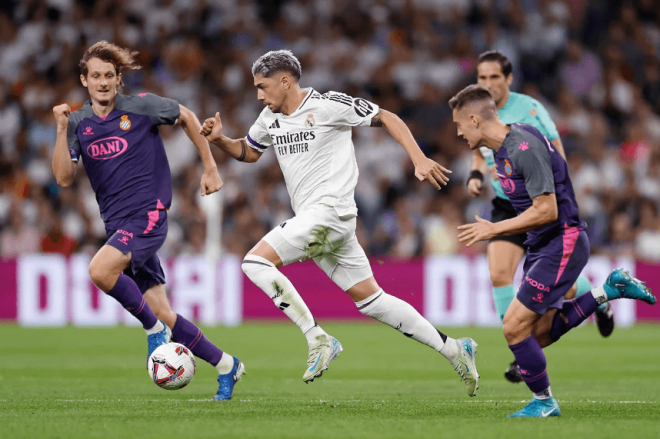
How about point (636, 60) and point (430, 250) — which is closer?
point (430, 250)

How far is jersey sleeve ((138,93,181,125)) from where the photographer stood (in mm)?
A: 7006

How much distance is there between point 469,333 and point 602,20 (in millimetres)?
8503

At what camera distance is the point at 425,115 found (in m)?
17.3

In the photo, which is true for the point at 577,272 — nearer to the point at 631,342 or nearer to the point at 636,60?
the point at 631,342

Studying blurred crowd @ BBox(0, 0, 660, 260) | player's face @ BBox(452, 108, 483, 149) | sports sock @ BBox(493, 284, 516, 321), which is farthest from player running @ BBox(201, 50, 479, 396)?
blurred crowd @ BBox(0, 0, 660, 260)

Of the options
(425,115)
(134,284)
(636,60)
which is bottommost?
(134,284)

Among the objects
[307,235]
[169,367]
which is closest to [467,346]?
[307,235]

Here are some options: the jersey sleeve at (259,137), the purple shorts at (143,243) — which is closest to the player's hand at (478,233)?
the jersey sleeve at (259,137)

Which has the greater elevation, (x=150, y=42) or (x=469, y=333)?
(x=150, y=42)

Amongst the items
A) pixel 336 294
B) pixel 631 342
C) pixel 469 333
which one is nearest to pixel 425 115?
pixel 336 294

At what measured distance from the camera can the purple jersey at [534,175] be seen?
5.66 metres

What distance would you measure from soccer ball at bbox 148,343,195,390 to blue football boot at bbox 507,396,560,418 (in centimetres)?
222

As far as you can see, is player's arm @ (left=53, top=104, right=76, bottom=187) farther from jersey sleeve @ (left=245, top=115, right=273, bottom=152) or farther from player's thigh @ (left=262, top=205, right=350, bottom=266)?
player's thigh @ (left=262, top=205, right=350, bottom=266)

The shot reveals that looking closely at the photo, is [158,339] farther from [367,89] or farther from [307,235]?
[367,89]
